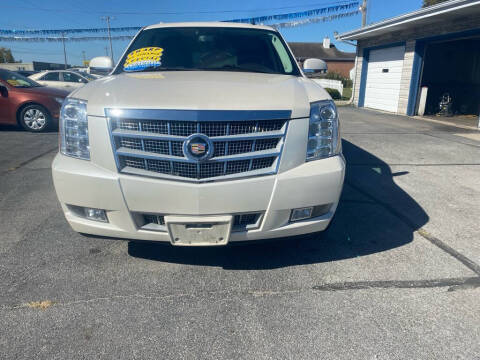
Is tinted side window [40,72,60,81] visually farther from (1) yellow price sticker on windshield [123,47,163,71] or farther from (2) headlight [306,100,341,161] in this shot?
(2) headlight [306,100,341,161]

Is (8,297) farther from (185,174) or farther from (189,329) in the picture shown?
(185,174)

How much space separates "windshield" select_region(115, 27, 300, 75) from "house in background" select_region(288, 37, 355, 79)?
48.6 metres

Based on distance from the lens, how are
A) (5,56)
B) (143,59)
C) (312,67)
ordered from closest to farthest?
(143,59)
(312,67)
(5,56)

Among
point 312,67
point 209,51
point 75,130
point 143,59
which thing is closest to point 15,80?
point 143,59

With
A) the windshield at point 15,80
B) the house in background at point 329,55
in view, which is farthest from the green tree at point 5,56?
the windshield at point 15,80

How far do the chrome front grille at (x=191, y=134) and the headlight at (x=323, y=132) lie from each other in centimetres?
23

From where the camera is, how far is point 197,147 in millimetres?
2184

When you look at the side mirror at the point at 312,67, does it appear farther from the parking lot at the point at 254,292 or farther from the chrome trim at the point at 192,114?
the chrome trim at the point at 192,114

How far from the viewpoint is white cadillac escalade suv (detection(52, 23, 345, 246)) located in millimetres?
2205

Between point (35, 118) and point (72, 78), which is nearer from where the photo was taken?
point (35, 118)

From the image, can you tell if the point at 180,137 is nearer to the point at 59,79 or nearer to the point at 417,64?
the point at 417,64

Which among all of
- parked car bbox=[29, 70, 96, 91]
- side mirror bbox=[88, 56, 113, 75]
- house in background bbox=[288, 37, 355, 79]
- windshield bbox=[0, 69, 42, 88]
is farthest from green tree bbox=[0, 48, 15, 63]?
side mirror bbox=[88, 56, 113, 75]

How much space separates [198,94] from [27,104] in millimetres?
7871

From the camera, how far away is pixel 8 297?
232cm
